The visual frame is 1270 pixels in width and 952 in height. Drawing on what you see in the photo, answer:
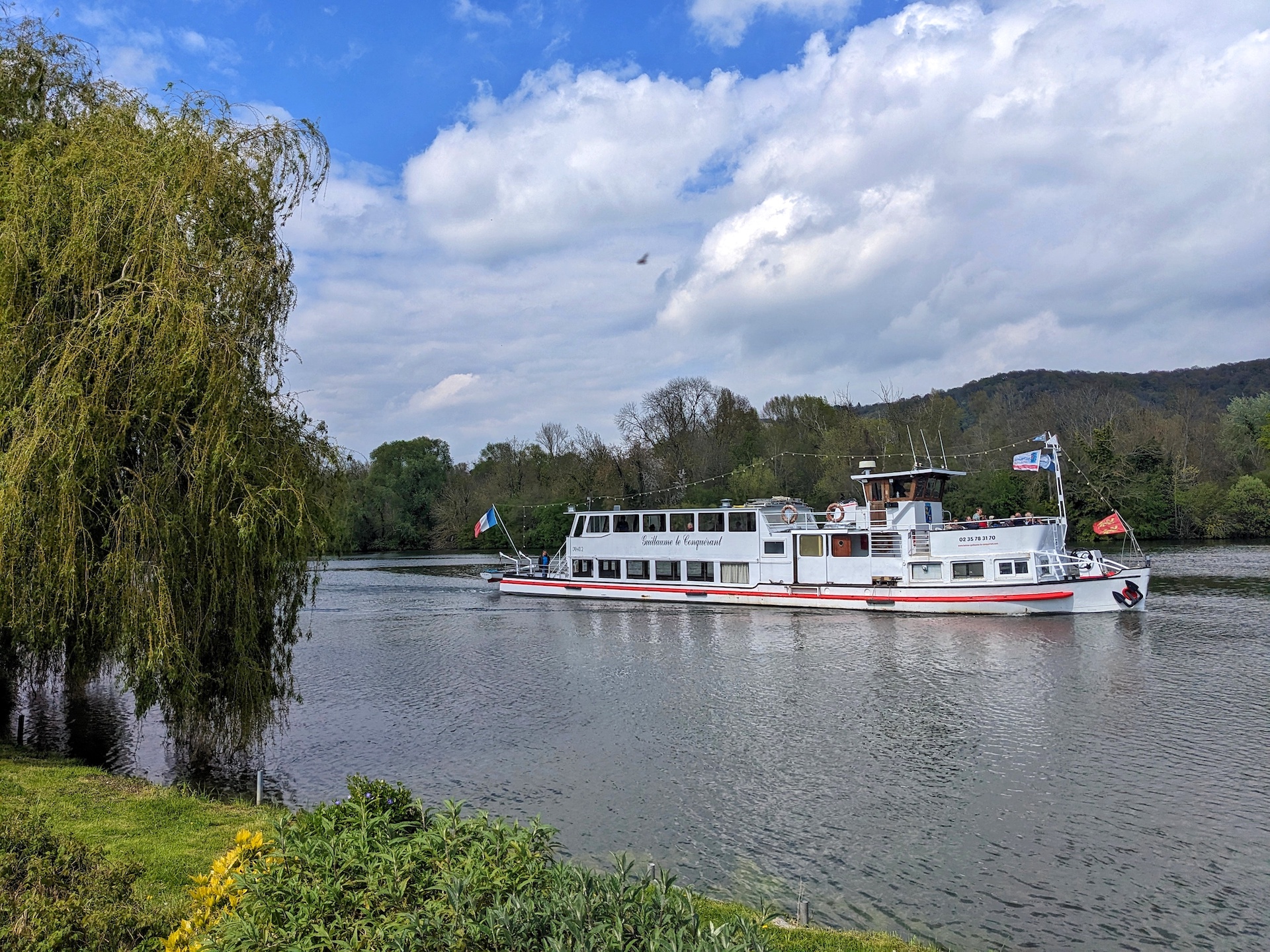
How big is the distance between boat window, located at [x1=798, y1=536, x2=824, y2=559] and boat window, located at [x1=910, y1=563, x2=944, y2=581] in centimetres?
438

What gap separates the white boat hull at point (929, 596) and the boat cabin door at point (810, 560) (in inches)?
17.5

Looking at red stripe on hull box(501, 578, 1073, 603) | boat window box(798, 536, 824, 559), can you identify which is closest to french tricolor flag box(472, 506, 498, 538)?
red stripe on hull box(501, 578, 1073, 603)

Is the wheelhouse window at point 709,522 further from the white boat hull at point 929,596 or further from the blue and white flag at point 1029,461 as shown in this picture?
the blue and white flag at point 1029,461

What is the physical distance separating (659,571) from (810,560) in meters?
8.62

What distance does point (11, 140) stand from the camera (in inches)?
569

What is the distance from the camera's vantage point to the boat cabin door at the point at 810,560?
41.0m

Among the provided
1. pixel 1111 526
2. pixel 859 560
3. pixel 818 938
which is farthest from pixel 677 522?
pixel 818 938

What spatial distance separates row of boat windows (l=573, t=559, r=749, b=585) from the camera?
43.5 meters

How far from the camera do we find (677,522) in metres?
45.2

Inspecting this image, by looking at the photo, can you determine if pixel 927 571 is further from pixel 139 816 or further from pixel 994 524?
pixel 139 816

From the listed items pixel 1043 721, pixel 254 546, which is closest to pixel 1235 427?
pixel 1043 721

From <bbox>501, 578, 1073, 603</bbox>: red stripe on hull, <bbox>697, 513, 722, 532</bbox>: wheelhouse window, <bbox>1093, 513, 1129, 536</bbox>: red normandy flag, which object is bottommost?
<bbox>501, 578, 1073, 603</bbox>: red stripe on hull

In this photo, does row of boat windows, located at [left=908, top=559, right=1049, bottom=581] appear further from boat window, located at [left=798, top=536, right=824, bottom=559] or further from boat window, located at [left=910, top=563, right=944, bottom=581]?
boat window, located at [left=798, top=536, right=824, bottom=559]

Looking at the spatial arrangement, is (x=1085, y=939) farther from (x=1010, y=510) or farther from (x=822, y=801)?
(x=1010, y=510)
